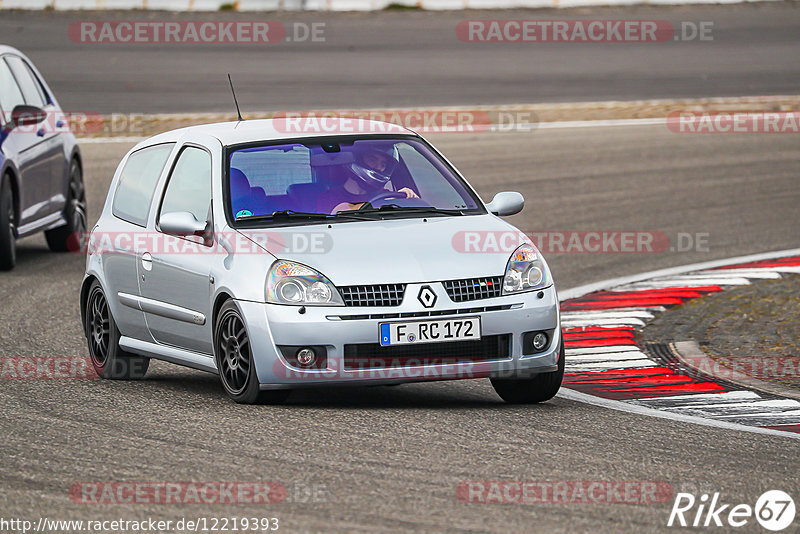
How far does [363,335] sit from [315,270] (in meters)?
0.42

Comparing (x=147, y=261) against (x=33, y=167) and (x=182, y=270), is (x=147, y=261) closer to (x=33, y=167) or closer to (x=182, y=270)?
(x=182, y=270)

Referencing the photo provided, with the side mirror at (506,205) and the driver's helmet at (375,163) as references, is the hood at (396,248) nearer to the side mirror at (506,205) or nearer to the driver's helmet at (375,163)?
the side mirror at (506,205)

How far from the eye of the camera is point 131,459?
6.99 m

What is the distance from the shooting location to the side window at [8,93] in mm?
14188

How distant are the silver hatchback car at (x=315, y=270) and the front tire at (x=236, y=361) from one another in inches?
0.4

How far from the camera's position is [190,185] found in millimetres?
9266

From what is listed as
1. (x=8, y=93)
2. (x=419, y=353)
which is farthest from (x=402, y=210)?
(x=8, y=93)

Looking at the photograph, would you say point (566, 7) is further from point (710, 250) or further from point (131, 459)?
point (131, 459)

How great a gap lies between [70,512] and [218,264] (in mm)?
2588

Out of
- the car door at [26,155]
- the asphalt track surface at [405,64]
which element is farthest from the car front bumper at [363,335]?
the asphalt track surface at [405,64]

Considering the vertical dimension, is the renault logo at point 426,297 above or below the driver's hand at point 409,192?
below

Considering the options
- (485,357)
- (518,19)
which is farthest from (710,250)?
(518,19)

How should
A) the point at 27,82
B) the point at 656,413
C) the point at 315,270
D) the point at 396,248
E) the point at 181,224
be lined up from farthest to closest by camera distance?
the point at 27,82 < the point at 181,224 < the point at 656,413 < the point at 396,248 < the point at 315,270

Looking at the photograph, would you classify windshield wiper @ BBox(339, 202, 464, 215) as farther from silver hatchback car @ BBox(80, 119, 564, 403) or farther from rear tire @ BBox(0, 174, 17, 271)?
rear tire @ BBox(0, 174, 17, 271)
